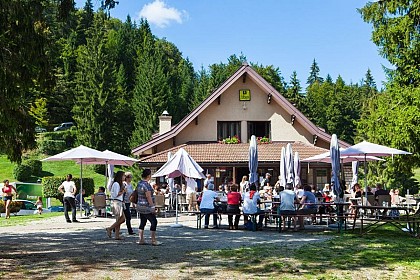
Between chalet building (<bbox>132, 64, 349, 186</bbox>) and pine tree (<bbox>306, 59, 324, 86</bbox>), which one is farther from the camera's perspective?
pine tree (<bbox>306, 59, 324, 86</bbox>)

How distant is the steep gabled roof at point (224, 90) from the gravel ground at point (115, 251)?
564 inches

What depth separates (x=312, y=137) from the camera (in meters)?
31.4

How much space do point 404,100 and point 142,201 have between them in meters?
12.9

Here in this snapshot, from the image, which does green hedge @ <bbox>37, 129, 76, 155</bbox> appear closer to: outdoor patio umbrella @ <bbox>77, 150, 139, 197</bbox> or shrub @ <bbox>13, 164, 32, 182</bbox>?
shrub @ <bbox>13, 164, 32, 182</bbox>

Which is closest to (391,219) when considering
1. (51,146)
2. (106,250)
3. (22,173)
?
(106,250)

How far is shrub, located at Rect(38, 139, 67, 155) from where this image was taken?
189ft

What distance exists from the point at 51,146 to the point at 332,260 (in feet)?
170

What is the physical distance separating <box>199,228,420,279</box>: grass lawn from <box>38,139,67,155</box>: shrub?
49.2m

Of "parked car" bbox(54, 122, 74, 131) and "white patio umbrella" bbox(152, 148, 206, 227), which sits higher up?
"parked car" bbox(54, 122, 74, 131)

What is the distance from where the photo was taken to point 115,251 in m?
10.9

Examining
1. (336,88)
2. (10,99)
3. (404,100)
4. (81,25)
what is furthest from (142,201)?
(336,88)

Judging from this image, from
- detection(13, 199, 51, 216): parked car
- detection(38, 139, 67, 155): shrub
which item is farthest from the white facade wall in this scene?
detection(38, 139, 67, 155): shrub

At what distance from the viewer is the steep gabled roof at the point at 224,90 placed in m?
30.6

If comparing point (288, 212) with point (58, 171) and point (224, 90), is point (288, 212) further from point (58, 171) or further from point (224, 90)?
point (58, 171)
